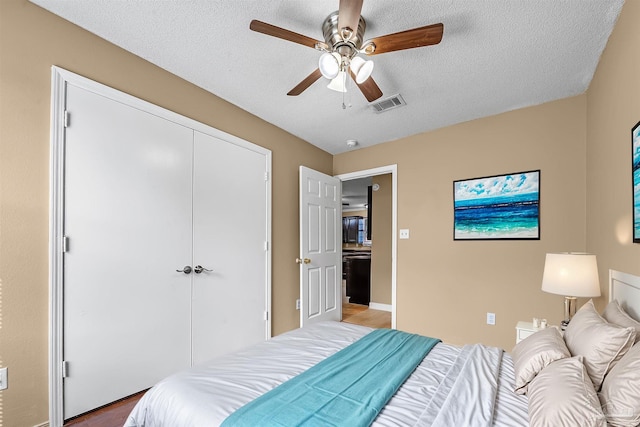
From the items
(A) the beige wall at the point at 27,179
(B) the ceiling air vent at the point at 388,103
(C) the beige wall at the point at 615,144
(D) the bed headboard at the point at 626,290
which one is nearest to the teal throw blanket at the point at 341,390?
(D) the bed headboard at the point at 626,290

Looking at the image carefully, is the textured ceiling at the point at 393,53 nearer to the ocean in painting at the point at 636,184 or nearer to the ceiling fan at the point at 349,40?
the ceiling fan at the point at 349,40

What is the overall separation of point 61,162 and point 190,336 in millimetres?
1603

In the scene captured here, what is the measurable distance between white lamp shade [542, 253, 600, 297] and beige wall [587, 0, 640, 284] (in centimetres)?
12

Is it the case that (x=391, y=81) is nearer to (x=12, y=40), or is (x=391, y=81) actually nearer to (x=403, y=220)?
(x=403, y=220)

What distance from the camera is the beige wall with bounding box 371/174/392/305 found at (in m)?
5.32

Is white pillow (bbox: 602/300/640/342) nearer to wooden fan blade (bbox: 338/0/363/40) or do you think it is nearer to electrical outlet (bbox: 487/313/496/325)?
electrical outlet (bbox: 487/313/496/325)

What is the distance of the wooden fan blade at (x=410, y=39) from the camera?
1.55m

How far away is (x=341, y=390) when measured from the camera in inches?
50.0

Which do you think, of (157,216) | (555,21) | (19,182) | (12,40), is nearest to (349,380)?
(157,216)

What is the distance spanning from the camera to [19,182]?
172cm

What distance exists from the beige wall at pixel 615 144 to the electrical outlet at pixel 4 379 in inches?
133

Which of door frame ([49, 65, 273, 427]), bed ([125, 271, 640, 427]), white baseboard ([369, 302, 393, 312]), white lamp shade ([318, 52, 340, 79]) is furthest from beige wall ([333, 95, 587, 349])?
door frame ([49, 65, 273, 427])

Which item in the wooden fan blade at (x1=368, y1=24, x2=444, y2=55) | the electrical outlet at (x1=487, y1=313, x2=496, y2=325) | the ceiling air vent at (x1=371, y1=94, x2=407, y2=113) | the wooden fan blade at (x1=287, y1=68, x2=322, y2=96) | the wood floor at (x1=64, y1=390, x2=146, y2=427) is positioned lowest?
the wood floor at (x1=64, y1=390, x2=146, y2=427)

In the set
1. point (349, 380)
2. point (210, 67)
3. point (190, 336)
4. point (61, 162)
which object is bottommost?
point (190, 336)
